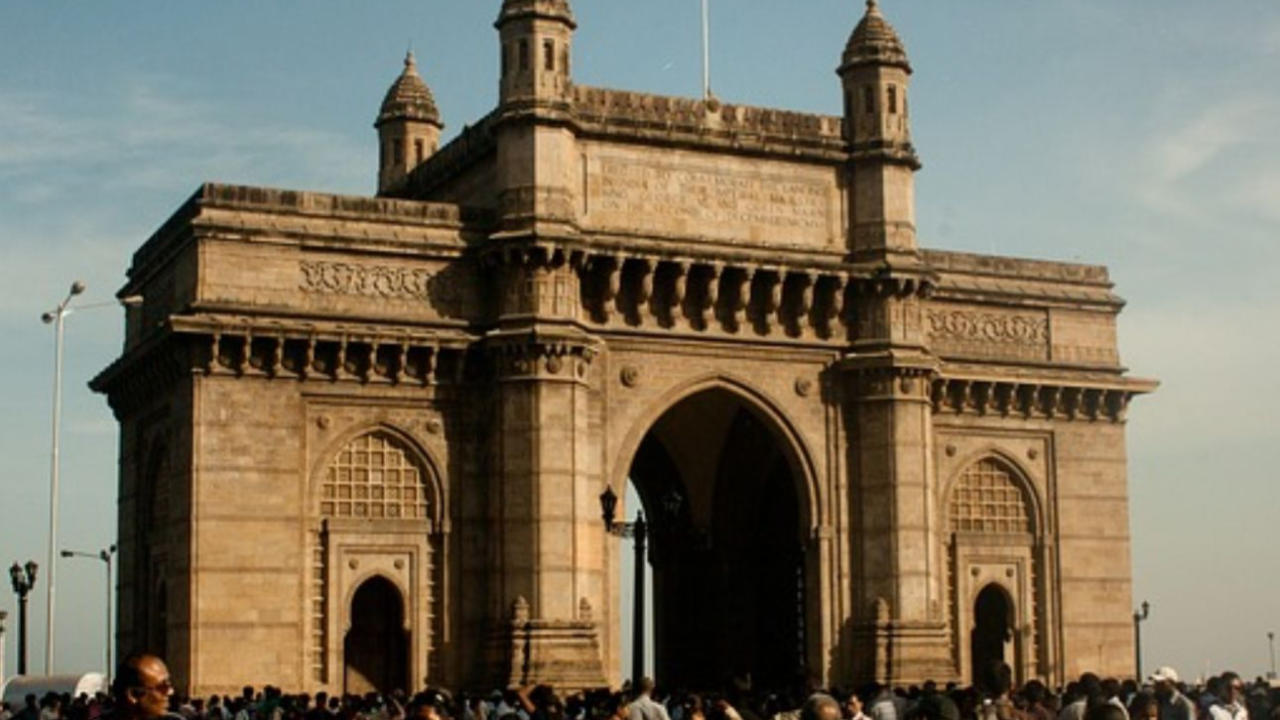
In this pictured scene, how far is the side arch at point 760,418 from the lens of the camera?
41094mm

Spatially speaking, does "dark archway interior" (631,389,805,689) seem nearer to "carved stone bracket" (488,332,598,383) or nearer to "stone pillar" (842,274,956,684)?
"stone pillar" (842,274,956,684)

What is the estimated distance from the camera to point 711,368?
1656 inches

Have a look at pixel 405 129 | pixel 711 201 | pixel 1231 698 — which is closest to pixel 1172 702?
pixel 1231 698

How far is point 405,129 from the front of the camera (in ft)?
162

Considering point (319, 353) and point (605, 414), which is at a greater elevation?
point (319, 353)

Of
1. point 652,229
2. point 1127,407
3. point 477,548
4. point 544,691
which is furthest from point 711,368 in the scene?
point 544,691

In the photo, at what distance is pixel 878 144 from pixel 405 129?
467 inches

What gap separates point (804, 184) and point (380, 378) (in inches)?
388

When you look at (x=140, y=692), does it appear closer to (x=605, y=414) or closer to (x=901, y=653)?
(x=605, y=414)

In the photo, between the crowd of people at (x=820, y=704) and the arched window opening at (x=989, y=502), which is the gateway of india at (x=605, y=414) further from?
the crowd of people at (x=820, y=704)

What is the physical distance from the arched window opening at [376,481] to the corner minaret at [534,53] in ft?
23.1

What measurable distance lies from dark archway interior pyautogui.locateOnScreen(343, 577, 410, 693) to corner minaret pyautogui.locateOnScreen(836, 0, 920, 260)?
38.7ft

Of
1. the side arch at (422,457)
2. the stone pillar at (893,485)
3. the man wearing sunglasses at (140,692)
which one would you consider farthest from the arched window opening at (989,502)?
the man wearing sunglasses at (140,692)

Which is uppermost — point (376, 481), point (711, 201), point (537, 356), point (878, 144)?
point (878, 144)
